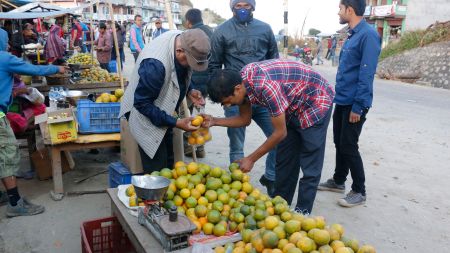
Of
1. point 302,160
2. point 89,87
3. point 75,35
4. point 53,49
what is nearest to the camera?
point 302,160

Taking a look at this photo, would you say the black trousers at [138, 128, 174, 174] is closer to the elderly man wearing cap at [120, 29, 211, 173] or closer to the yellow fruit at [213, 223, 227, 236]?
the elderly man wearing cap at [120, 29, 211, 173]

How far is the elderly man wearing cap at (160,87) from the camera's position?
304 centimetres

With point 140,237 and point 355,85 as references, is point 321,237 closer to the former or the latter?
point 140,237

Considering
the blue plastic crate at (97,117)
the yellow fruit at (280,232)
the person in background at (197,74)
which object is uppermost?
the person in background at (197,74)

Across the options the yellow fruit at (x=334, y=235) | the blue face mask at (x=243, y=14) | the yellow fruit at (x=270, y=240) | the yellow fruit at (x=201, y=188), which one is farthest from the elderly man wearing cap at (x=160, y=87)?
the yellow fruit at (x=334, y=235)

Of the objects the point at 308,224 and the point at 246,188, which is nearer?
the point at 308,224

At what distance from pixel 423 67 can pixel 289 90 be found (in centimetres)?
1725

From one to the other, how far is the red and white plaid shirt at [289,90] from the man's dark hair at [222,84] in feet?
0.46

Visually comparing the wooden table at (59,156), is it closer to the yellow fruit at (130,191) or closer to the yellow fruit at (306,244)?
the yellow fruit at (130,191)

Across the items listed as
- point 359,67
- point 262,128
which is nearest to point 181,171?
point 262,128

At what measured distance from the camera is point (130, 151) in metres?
3.91

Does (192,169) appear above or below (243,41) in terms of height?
below

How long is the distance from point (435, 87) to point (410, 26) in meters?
16.1

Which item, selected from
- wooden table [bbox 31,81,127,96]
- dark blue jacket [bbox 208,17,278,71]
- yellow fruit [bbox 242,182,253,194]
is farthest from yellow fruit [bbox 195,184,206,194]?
wooden table [bbox 31,81,127,96]
